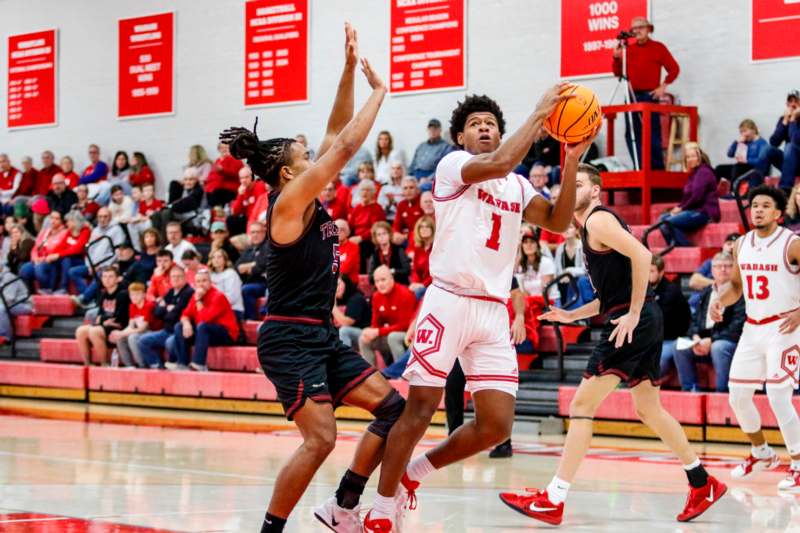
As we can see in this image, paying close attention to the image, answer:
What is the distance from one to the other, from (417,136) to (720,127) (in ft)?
14.6

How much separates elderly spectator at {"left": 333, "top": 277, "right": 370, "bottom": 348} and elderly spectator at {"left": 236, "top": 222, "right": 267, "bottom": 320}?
128 centimetres

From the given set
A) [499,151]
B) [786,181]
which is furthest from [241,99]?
[499,151]

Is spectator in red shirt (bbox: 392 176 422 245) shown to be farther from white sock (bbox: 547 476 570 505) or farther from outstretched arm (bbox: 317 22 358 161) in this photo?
outstretched arm (bbox: 317 22 358 161)

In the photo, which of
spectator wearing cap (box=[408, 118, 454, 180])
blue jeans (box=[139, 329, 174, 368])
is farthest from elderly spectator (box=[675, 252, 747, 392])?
blue jeans (box=[139, 329, 174, 368])

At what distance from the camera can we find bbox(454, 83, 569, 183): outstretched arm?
5.45 metres

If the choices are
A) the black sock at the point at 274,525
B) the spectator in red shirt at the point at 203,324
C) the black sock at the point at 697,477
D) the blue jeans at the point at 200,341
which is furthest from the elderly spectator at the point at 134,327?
the black sock at the point at 274,525

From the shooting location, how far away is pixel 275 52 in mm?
19188

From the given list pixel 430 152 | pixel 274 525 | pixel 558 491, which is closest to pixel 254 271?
pixel 430 152

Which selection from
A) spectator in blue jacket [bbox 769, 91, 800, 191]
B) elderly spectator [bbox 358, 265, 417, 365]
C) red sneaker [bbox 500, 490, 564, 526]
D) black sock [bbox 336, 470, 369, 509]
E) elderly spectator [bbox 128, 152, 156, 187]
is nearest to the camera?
black sock [bbox 336, 470, 369, 509]

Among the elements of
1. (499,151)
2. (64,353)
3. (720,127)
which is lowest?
(64,353)

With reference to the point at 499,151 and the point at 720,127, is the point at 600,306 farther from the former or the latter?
the point at 720,127

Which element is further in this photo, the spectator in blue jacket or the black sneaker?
the spectator in blue jacket

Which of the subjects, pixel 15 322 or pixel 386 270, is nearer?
pixel 386 270

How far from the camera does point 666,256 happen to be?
43.2 feet
